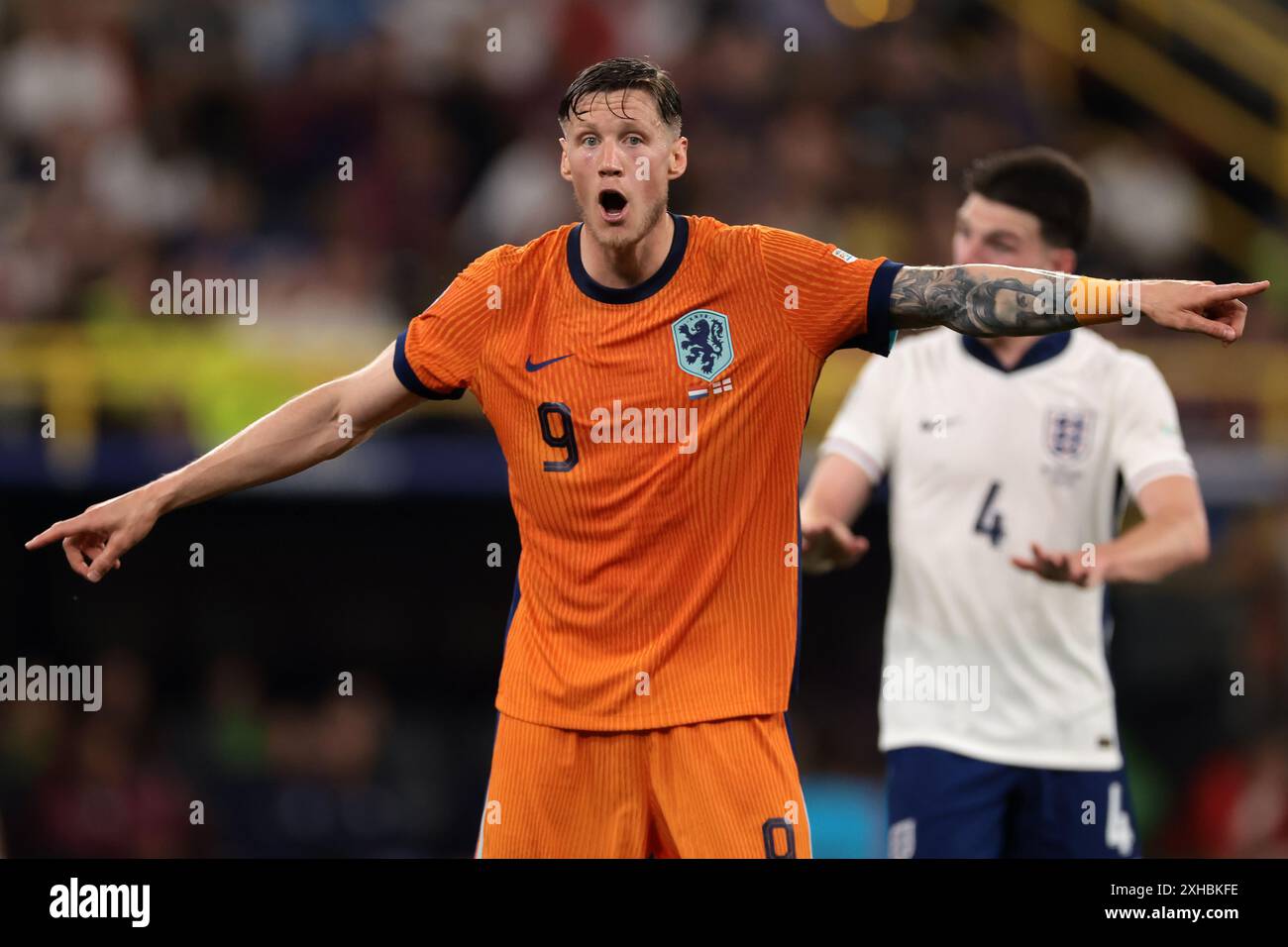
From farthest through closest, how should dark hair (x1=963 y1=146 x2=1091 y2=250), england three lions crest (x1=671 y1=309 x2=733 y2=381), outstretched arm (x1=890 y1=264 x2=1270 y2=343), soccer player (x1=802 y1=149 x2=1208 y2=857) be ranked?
dark hair (x1=963 y1=146 x2=1091 y2=250), soccer player (x1=802 y1=149 x2=1208 y2=857), england three lions crest (x1=671 y1=309 x2=733 y2=381), outstretched arm (x1=890 y1=264 x2=1270 y2=343)

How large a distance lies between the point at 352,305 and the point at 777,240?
6.67 m

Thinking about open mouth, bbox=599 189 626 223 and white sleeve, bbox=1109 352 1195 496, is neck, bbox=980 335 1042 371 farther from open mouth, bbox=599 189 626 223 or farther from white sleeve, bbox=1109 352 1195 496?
open mouth, bbox=599 189 626 223

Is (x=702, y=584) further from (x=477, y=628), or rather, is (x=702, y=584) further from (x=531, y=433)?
(x=477, y=628)

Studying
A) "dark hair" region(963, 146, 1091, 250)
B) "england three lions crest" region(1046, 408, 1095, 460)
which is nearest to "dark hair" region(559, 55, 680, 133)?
"dark hair" region(963, 146, 1091, 250)

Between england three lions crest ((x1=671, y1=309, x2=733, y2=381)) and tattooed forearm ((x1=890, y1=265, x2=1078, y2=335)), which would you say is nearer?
tattooed forearm ((x1=890, y1=265, x2=1078, y2=335))

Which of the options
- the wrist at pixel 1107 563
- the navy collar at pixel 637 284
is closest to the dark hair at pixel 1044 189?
the wrist at pixel 1107 563

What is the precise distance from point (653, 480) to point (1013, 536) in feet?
5.74

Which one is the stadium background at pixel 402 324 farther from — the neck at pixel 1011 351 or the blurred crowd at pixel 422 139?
the neck at pixel 1011 351

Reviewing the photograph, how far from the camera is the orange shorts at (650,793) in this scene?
14.0 ft

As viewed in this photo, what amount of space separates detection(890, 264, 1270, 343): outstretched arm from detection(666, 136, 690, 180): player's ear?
1.85 feet

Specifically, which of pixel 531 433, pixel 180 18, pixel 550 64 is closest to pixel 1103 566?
pixel 531 433

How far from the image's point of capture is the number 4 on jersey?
5703 mm

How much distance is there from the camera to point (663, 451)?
14.2 ft
